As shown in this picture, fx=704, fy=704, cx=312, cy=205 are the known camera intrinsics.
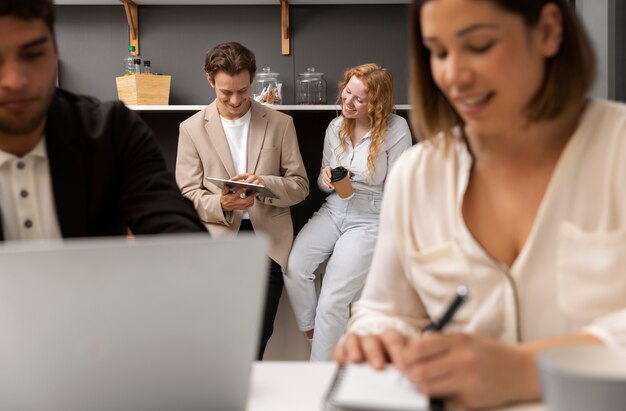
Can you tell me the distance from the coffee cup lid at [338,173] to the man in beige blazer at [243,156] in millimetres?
174

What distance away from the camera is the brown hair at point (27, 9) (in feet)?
3.48

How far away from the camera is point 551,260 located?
1.01 meters

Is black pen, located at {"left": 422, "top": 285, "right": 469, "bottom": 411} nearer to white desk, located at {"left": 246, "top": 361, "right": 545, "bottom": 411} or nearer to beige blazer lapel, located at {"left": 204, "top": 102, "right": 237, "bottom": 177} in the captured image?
white desk, located at {"left": 246, "top": 361, "right": 545, "bottom": 411}

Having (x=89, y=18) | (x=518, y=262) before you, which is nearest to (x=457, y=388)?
(x=518, y=262)

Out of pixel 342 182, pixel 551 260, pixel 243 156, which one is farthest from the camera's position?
pixel 243 156

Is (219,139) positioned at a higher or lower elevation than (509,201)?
higher

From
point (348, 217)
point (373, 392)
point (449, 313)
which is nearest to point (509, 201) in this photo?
point (449, 313)

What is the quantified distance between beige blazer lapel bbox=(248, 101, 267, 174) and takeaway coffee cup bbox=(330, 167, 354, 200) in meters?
0.35

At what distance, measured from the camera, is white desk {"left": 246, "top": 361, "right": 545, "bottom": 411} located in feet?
2.73

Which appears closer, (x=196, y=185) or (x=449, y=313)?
(x=449, y=313)

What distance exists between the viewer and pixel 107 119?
50.7 inches

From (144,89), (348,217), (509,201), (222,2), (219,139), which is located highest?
(222,2)

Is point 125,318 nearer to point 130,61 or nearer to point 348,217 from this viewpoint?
point 348,217

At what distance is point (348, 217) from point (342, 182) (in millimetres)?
189
